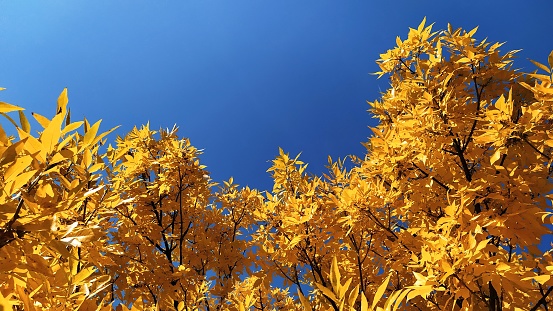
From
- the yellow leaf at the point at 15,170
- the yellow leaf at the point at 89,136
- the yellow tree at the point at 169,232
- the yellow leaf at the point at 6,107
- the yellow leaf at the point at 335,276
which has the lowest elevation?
the yellow leaf at the point at 335,276

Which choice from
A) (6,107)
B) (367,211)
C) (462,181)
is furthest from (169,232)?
(6,107)

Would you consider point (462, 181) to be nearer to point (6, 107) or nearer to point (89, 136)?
point (89, 136)

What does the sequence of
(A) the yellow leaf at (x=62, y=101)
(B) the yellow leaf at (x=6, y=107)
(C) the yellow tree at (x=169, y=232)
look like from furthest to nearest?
(C) the yellow tree at (x=169, y=232) → (A) the yellow leaf at (x=62, y=101) → (B) the yellow leaf at (x=6, y=107)

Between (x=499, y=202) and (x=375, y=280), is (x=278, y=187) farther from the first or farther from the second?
(x=499, y=202)

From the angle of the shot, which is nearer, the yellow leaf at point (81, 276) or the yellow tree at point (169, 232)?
the yellow leaf at point (81, 276)

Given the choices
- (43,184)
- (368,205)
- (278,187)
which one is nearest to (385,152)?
(368,205)

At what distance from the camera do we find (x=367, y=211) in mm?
3018

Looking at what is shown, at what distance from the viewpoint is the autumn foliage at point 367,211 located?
41.3 inches

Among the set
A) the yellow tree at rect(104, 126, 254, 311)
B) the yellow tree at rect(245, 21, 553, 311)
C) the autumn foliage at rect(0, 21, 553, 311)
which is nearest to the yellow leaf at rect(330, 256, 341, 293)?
the autumn foliage at rect(0, 21, 553, 311)

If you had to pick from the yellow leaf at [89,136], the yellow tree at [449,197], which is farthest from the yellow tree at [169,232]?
the yellow leaf at [89,136]

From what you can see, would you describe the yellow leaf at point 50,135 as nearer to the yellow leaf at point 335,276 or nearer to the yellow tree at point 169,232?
the yellow leaf at point 335,276

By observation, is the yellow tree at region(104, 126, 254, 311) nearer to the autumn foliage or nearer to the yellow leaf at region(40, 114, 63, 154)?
the autumn foliage

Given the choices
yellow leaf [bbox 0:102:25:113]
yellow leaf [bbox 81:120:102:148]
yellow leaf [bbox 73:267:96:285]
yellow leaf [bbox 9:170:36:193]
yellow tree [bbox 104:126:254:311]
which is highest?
yellow tree [bbox 104:126:254:311]

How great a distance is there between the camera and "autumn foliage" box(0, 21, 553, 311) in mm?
1049
